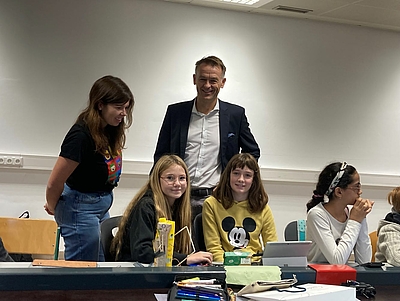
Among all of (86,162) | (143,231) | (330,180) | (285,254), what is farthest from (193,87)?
(285,254)

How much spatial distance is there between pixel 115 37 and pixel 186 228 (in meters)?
2.66

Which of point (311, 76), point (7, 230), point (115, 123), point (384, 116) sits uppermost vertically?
point (311, 76)

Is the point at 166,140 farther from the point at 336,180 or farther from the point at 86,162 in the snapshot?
the point at 336,180

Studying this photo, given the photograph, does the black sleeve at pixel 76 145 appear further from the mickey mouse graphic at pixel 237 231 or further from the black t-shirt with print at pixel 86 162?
the mickey mouse graphic at pixel 237 231

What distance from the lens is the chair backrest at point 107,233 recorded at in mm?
2400

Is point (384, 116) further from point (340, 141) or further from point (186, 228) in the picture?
point (186, 228)

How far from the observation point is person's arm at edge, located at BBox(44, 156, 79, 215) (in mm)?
2459

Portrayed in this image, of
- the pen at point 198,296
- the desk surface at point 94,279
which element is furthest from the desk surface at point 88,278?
the pen at point 198,296

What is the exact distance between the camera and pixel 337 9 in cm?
473

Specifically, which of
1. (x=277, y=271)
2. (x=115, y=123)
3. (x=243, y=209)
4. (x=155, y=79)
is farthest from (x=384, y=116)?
(x=277, y=271)

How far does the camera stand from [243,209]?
2.81m

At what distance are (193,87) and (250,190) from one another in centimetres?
219

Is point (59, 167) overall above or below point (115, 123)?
below

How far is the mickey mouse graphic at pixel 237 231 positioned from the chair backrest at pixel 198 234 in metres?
0.12
